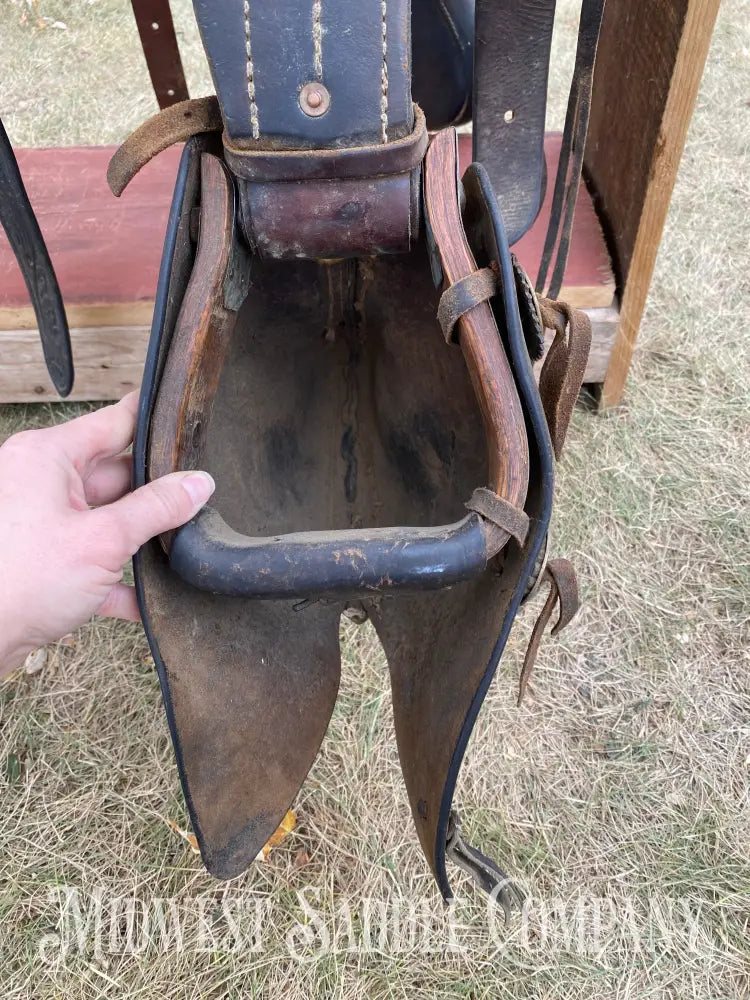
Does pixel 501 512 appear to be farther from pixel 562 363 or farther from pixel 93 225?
pixel 93 225

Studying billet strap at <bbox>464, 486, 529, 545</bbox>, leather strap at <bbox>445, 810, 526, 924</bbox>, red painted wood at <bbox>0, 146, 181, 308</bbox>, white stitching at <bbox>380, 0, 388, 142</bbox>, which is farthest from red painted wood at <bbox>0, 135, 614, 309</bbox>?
leather strap at <bbox>445, 810, 526, 924</bbox>

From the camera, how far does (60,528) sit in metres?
0.77

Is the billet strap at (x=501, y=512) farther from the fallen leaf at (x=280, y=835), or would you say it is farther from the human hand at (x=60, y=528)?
the fallen leaf at (x=280, y=835)

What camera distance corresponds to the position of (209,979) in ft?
3.81

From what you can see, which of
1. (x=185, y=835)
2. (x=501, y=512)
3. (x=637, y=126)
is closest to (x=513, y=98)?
(x=637, y=126)

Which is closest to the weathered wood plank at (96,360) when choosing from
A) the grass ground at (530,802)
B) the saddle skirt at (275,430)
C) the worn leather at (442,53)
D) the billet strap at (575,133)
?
the grass ground at (530,802)

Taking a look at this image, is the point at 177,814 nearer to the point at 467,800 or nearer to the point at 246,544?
the point at 467,800

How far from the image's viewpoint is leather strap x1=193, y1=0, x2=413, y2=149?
68cm

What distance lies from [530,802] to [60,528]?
95 cm

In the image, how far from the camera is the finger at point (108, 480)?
3.20ft

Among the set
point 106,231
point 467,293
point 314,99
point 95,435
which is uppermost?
point 314,99

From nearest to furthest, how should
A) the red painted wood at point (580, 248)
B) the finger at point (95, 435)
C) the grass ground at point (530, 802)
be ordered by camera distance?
the finger at point (95, 435) → the grass ground at point (530, 802) → the red painted wood at point (580, 248)

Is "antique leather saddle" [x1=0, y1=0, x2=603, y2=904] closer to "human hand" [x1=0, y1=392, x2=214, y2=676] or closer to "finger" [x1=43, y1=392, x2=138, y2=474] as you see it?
"human hand" [x1=0, y1=392, x2=214, y2=676]

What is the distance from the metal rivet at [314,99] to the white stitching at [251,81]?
0.04 metres
